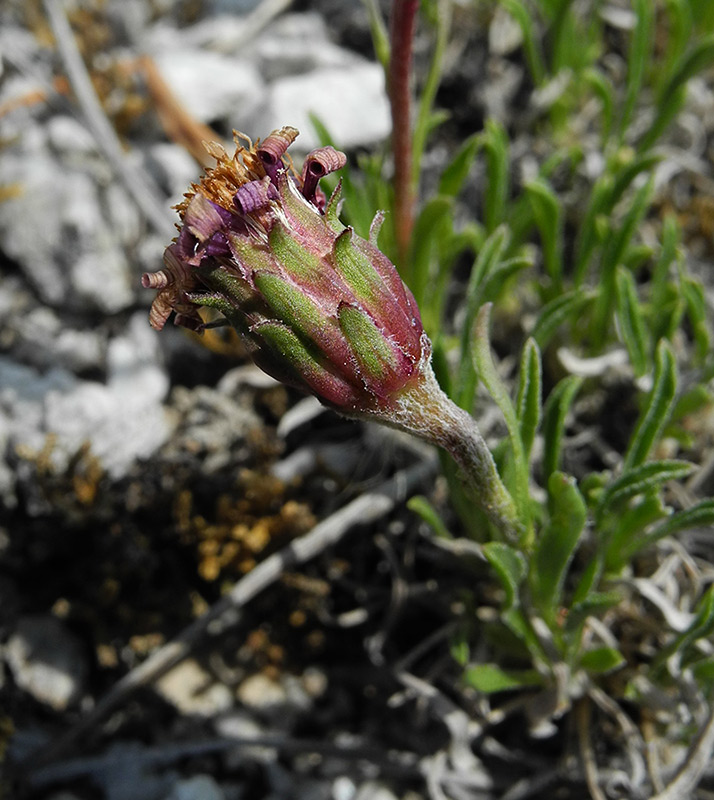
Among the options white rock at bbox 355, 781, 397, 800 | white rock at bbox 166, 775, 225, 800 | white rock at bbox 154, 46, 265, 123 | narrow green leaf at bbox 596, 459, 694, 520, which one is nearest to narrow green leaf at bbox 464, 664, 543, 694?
narrow green leaf at bbox 596, 459, 694, 520

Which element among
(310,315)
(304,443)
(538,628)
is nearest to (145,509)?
(304,443)

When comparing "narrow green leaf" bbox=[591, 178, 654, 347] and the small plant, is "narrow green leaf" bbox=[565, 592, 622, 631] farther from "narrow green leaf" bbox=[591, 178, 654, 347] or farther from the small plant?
"narrow green leaf" bbox=[591, 178, 654, 347]

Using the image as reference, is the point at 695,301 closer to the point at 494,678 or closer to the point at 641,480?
the point at 641,480

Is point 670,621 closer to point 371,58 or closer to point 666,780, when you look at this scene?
point 666,780

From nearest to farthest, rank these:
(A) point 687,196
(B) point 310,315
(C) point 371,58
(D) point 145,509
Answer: (B) point 310,315 → (D) point 145,509 → (A) point 687,196 → (C) point 371,58

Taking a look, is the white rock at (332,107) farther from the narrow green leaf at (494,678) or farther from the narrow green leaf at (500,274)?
the narrow green leaf at (494,678)

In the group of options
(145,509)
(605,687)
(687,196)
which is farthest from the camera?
(687,196)
